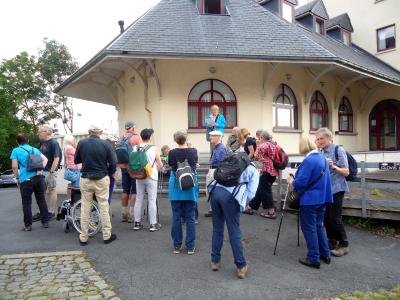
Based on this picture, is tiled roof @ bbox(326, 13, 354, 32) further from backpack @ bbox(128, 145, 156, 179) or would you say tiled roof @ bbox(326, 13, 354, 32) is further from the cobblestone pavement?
Answer: the cobblestone pavement

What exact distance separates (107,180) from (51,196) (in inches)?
97.0

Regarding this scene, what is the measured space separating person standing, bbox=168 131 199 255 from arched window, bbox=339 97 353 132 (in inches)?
561

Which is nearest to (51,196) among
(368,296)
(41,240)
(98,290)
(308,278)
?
(41,240)

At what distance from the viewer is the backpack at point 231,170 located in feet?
14.1

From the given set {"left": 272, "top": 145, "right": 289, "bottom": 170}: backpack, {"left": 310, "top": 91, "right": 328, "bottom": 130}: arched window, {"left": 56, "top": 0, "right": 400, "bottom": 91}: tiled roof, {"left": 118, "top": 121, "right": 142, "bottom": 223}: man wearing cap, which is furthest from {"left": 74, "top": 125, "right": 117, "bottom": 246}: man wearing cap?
{"left": 310, "top": 91, "right": 328, "bottom": 130}: arched window

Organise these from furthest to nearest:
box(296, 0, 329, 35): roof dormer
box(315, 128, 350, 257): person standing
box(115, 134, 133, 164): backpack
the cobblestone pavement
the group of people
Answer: box(296, 0, 329, 35): roof dormer < box(115, 134, 133, 164): backpack < box(315, 128, 350, 257): person standing < the group of people < the cobblestone pavement

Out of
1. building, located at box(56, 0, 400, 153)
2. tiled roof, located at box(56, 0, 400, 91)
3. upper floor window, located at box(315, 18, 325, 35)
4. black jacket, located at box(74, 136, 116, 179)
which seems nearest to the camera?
black jacket, located at box(74, 136, 116, 179)

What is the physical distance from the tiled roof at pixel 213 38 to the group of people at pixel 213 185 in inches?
178

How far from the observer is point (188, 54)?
35.9 ft

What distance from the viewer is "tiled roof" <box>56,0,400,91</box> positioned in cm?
1097

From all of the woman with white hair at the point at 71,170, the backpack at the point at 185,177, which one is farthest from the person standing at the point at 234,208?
the woman with white hair at the point at 71,170

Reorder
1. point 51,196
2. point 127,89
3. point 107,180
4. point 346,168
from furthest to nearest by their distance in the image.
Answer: point 127,89, point 51,196, point 107,180, point 346,168

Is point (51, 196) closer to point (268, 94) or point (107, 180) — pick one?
point (107, 180)

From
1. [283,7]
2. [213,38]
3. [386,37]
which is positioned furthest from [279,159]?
[386,37]
